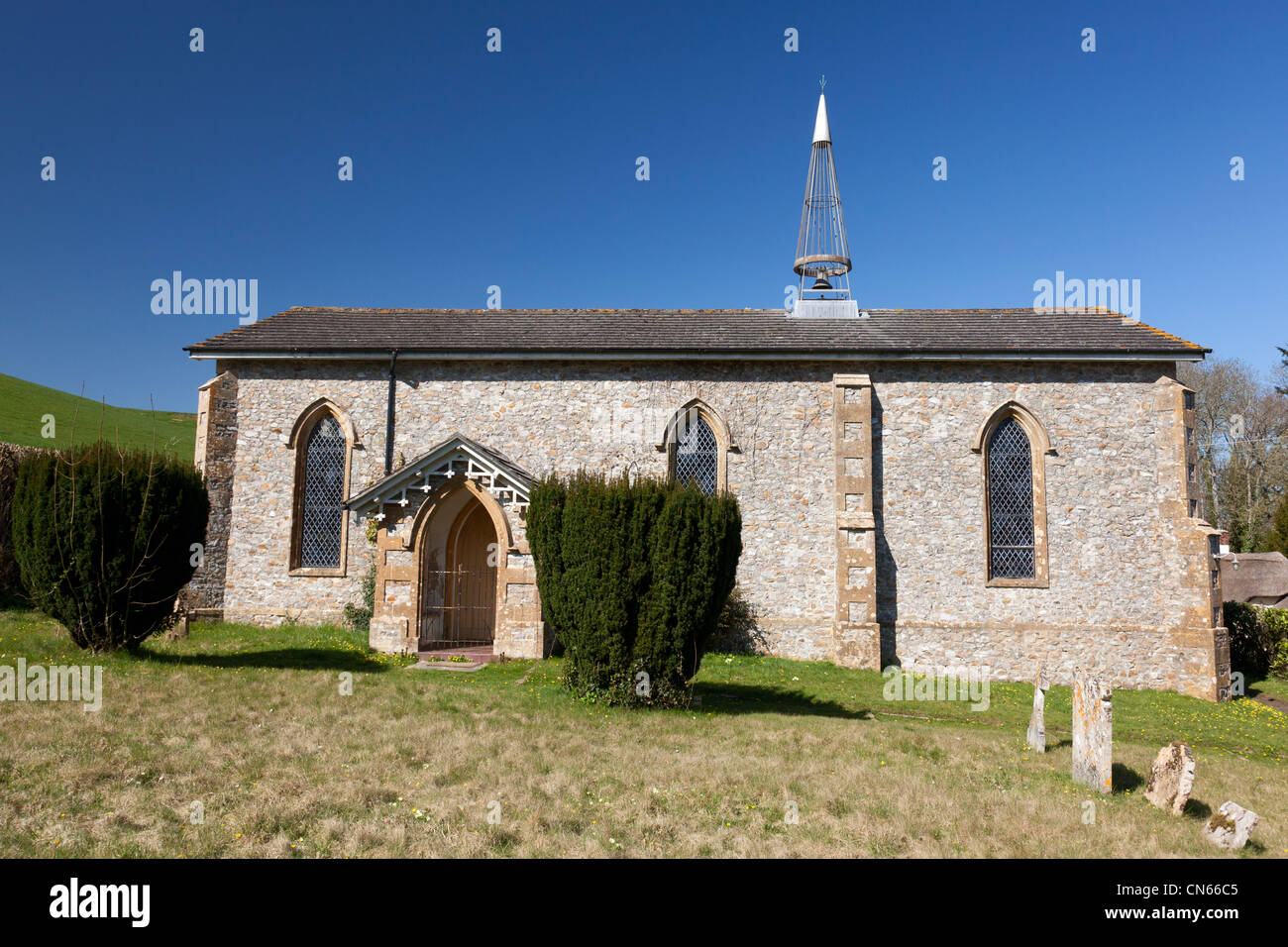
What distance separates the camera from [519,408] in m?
17.9

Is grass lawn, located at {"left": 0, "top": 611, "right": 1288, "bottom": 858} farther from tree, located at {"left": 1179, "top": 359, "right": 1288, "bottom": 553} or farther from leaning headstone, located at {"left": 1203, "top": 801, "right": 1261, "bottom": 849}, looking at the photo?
tree, located at {"left": 1179, "top": 359, "right": 1288, "bottom": 553}

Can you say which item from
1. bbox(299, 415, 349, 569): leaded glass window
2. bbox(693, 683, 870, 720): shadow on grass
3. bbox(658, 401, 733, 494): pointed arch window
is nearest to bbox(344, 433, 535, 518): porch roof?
bbox(299, 415, 349, 569): leaded glass window

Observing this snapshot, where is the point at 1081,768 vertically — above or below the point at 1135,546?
below

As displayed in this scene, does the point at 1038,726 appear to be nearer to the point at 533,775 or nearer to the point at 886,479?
the point at 533,775

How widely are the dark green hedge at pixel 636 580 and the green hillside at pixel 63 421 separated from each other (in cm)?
2586

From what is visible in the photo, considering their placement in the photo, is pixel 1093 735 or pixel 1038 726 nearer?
pixel 1093 735

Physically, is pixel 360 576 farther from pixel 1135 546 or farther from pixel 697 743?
pixel 1135 546

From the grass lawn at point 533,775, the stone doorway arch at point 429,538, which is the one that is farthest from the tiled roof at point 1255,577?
the stone doorway arch at point 429,538

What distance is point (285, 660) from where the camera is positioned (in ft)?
43.3

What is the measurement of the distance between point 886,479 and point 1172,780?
10051 mm

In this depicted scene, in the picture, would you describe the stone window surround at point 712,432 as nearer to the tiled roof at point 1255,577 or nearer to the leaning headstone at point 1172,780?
the leaning headstone at point 1172,780

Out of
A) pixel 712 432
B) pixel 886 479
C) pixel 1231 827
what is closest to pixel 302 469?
pixel 712 432
